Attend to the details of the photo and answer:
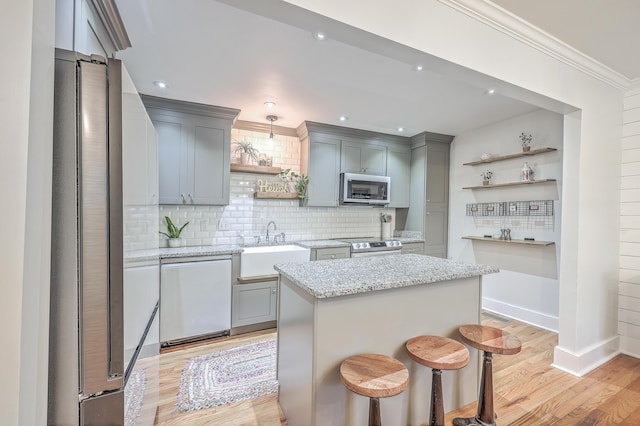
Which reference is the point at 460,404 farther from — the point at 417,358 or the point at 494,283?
the point at 494,283

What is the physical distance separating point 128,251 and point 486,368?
78.7 inches

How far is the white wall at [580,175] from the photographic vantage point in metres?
1.79

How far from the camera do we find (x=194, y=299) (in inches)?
111

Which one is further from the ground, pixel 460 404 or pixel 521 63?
pixel 521 63

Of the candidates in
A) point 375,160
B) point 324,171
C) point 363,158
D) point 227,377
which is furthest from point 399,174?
point 227,377

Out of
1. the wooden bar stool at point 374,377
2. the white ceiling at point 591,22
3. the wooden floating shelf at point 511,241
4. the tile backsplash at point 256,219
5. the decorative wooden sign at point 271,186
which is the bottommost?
the wooden bar stool at point 374,377

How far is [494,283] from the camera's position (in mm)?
3834

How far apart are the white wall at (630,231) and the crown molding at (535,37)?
366 millimetres

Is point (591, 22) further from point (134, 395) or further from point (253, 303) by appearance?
point (253, 303)

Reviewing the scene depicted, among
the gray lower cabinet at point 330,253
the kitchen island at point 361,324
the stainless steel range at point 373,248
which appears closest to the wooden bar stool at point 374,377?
the kitchen island at point 361,324

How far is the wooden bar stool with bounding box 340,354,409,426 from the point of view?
46.6 inches

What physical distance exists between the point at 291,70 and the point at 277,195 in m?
1.74

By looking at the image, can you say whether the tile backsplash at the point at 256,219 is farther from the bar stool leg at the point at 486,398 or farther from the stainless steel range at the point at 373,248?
the bar stool leg at the point at 486,398

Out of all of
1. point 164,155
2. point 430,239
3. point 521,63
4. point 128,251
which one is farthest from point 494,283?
point 164,155
